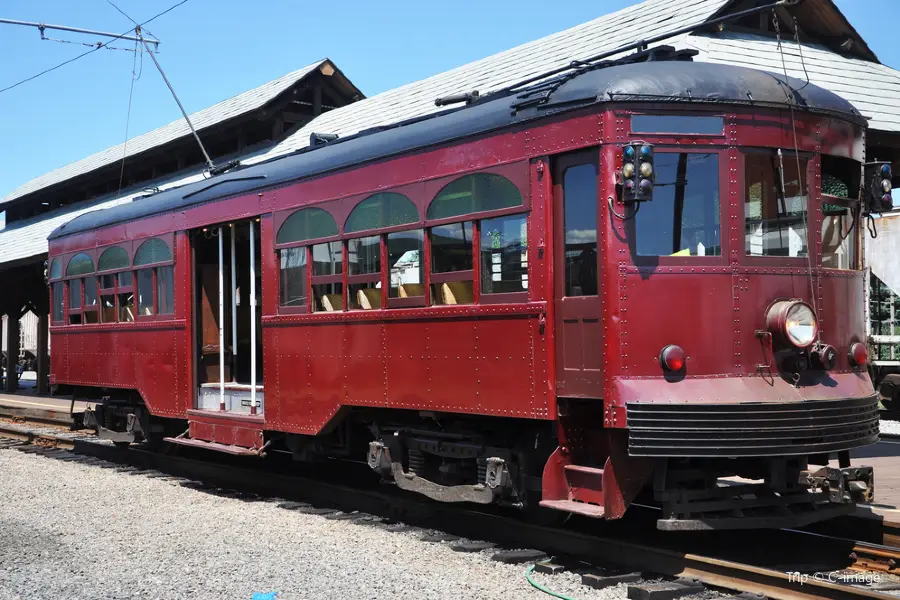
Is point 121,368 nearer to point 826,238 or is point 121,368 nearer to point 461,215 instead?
point 461,215

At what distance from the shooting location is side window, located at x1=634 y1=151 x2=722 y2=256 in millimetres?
6695

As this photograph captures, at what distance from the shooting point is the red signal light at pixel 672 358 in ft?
21.2

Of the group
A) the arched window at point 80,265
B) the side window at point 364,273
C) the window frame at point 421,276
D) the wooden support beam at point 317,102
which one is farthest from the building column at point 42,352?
the window frame at point 421,276

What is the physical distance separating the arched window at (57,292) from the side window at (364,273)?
24.1ft

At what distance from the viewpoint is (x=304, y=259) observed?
9.42 metres

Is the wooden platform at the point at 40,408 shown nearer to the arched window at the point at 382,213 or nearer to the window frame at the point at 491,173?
the arched window at the point at 382,213

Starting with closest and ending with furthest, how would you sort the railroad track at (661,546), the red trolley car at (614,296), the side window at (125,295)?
the railroad track at (661,546)
the red trolley car at (614,296)
the side window at (125,295)

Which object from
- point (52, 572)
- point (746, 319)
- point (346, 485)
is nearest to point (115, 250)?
point (346, 485)

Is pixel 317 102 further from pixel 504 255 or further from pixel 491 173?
pixel 504 255

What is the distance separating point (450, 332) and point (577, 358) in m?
1.25


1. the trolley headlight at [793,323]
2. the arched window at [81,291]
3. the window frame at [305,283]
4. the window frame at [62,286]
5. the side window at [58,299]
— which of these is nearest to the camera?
the trolley headlight at [793,323]

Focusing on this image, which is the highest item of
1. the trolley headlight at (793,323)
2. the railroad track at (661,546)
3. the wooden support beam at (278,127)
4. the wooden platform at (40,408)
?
A: the wooden support beam at (278,127)

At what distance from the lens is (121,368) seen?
12773 millimetres

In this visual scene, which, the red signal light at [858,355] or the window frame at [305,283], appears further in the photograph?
the window frame at [305,283]
